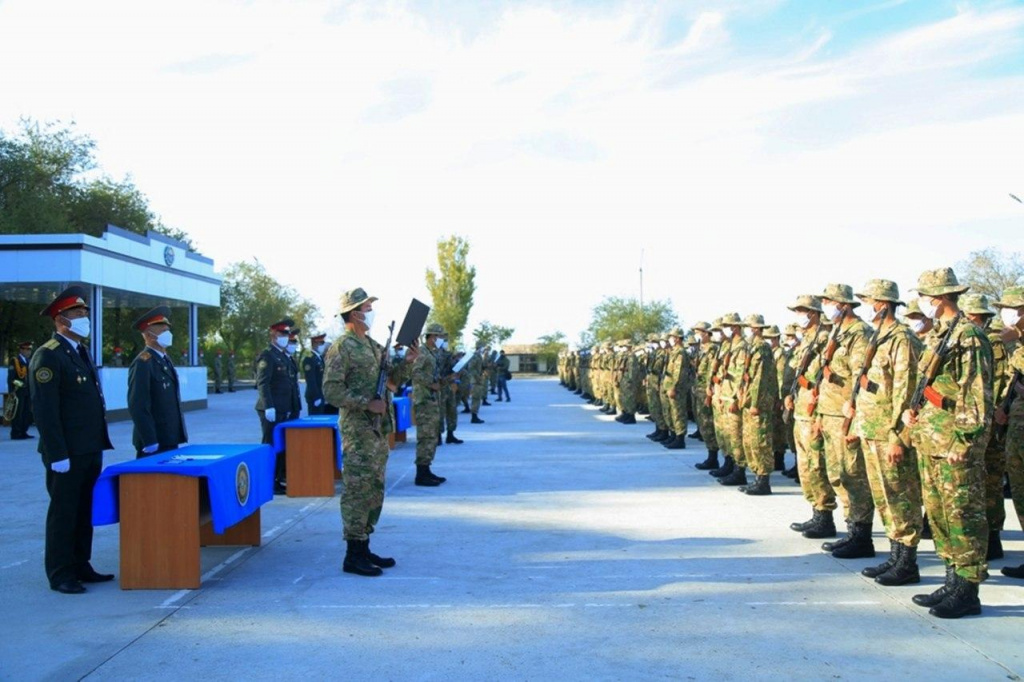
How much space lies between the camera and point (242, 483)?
6340 millimetres

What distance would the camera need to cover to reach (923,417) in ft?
→ 17.0

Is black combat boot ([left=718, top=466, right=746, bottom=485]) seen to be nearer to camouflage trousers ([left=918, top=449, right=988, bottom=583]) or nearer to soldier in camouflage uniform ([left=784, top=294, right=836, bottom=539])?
soldier in camouflage uniform ([left=784, top=294, right=836, bottom=539])

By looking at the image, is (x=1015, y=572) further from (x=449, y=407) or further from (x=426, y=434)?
(x=449, y=407)

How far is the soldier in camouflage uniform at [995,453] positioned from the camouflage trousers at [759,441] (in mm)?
2519

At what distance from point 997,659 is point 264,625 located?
4059mm

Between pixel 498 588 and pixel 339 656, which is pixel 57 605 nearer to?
pixel 339 656

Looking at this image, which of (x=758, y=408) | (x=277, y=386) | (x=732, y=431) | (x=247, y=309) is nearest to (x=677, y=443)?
(x=732, y=431)

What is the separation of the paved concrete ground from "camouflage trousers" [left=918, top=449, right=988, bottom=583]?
0.34 meters

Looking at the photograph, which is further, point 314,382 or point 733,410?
point 314,382

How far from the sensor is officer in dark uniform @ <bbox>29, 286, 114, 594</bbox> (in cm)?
564

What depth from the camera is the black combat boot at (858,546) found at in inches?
253

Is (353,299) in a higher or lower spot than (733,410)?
higher

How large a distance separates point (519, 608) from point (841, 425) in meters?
3.04

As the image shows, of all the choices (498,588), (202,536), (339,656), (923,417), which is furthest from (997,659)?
(202,536)
